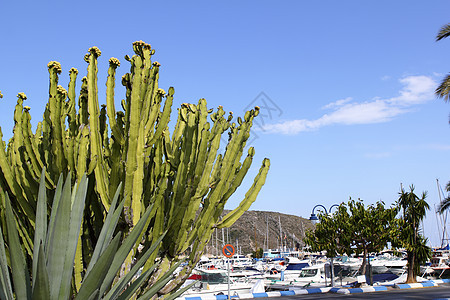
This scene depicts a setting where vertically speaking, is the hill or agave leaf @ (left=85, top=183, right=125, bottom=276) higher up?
agave leaf @ (left=85, top=183, right=125, bottom=276)

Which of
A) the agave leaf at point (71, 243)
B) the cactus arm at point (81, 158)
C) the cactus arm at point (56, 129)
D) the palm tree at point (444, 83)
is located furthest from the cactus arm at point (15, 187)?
the palm tree at point (444, 83)

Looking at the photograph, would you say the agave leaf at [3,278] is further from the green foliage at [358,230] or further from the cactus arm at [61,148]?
the green foliage at [358,230]

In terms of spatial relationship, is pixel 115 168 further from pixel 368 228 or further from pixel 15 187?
pixel 368 228

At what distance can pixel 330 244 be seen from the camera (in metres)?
20.0

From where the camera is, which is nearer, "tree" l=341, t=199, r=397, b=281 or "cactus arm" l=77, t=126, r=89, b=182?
"cactus arm" l=77, t=126, r=89, b=182

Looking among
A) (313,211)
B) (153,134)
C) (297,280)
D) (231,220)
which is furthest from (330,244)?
(153,134)

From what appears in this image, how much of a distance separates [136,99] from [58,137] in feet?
3.79

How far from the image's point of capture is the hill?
366 ft

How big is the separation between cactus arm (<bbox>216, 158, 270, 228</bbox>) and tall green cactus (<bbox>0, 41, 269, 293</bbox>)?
0.02 metres

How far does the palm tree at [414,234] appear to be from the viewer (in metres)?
20.6

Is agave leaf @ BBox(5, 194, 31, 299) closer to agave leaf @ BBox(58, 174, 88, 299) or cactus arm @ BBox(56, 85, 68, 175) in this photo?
agave leaf @ BBox(58, 174, 88, 299)

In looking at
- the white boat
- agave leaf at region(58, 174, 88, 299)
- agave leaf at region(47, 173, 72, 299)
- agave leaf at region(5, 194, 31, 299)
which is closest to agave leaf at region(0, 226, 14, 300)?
agave leaf at region(5, 194, 31, 299)

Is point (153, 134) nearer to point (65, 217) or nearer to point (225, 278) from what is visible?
point (65, 217)

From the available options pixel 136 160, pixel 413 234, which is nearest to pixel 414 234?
pixel 413 234
